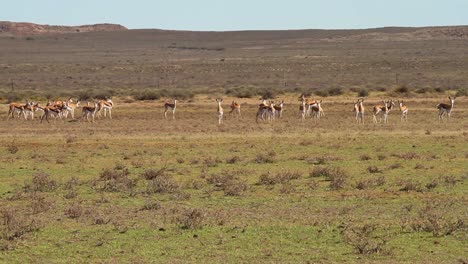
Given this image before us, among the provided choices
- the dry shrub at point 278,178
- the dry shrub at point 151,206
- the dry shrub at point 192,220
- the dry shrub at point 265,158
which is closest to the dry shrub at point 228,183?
the dry shrub at point 278,178

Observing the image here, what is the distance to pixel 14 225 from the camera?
44.0 ft

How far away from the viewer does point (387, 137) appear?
3097 centimetres

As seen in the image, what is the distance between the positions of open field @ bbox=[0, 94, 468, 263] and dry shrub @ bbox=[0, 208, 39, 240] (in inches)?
1.3

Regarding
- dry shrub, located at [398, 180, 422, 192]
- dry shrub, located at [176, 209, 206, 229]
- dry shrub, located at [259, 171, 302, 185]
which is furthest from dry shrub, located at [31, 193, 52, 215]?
dry shrub, located at [398, 180, 422, 192]

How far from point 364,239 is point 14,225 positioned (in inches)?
220

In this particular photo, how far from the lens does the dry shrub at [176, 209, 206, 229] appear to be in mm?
13508

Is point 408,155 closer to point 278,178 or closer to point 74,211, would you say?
point 278,178

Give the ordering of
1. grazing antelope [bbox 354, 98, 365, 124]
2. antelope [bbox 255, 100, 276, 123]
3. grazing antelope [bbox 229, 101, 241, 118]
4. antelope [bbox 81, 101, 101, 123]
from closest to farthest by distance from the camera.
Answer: grazing antelope [bbox 354, 98, 365, 124] < antelope [bbox 255, 100, 276, 123] < antelope [bbox 81, 101, 101, 123] < grazing antelope [bbox 229, 101, 241, 118]

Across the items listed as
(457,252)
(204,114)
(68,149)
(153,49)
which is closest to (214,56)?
(153,49)

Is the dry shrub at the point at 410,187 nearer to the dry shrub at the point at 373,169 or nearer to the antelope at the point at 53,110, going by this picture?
the dry shrub at the point at 373,169

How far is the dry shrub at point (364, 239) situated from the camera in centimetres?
1170

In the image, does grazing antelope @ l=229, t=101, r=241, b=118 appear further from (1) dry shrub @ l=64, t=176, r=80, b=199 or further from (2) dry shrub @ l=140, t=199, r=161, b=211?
(2) dry shrub @ l=140, t=199, r=161, b=211

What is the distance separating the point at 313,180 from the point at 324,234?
6.49 m

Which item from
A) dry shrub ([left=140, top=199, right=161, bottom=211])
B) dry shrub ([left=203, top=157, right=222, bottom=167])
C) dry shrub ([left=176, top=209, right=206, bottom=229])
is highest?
dry shrub ([left=176, top=209, right=206, bottom=229])
